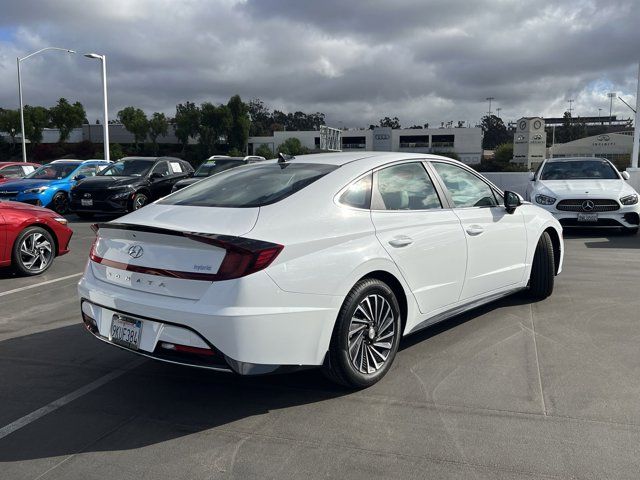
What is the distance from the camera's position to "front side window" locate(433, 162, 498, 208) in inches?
196

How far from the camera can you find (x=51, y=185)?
15.8m

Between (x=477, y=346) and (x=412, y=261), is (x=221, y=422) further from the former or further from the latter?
(x=477, y=346)

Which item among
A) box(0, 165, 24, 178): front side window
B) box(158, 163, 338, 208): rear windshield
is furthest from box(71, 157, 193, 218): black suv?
box(158, 163, 338, 208): rear windshield

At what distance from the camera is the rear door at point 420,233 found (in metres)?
4.12

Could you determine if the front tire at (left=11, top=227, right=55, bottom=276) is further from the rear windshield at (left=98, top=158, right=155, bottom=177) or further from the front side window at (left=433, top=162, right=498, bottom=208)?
the rear windshield at (left=98, top=158, right=155, bottom=177)

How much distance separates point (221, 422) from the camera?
353cm

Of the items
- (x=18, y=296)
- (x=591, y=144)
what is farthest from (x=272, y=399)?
(x=591, y=144)

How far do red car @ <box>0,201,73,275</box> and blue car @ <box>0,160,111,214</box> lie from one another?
7.62 m

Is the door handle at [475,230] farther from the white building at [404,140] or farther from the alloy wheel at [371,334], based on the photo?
the white building at [404,140]

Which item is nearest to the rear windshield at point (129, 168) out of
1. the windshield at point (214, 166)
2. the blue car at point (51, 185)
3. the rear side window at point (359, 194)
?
the blue car at point (51, 185)

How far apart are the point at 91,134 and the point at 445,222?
89769 mm

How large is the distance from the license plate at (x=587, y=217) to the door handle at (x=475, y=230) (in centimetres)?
Result: 687

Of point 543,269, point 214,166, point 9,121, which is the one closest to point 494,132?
point 9,121

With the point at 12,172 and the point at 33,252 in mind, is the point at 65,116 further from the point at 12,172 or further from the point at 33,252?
the point at 33,252
